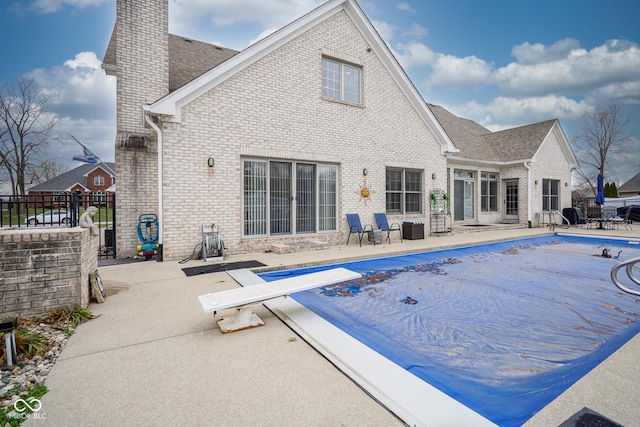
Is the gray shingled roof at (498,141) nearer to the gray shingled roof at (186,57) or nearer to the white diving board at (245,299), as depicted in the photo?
the gray shingled roof at (186,57)

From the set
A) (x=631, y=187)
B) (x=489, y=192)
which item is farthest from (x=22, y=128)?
(x=631, y=187)

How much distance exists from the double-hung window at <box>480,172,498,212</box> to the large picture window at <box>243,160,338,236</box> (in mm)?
10681

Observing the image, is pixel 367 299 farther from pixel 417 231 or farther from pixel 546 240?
pixel 546 240

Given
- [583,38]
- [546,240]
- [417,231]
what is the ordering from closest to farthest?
[417,231]
[546,240]
[583,38]

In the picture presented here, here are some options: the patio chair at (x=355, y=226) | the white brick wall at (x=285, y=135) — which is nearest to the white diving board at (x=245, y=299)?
the white brick wall at (x=285, y=135)

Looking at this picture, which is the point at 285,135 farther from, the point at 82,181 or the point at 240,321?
the point at 82,181

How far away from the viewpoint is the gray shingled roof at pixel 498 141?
15961 mm

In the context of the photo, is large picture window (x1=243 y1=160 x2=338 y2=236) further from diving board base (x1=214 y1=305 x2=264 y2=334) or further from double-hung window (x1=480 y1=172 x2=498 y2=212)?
double-hung window (x1=480 y1=172 x2=498 y2=212)

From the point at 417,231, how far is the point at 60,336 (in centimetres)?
1001

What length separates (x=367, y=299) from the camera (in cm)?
489

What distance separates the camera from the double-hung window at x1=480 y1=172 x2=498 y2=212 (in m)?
16.4

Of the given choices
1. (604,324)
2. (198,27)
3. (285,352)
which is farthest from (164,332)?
(198,27)

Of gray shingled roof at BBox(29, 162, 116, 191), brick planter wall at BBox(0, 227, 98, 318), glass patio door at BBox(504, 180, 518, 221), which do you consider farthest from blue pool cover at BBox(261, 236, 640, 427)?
gray shingled roof at BBox(29, 162, 116, 191)

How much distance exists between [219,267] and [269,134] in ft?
12.9
